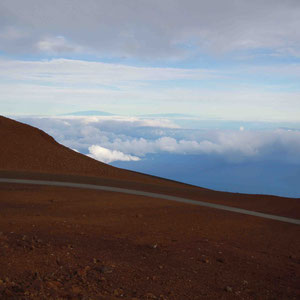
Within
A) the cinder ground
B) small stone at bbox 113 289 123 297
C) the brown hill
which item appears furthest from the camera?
the brown hill

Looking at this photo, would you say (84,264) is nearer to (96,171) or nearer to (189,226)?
(189,226)

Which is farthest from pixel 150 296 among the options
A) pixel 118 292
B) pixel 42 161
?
pixel 42 161

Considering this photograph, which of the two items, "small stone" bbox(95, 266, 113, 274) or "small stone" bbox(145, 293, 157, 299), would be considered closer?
"small stone" bbox(145, 293, 157, 299)

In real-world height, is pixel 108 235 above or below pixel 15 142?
below

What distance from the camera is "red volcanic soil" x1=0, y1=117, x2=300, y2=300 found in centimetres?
567

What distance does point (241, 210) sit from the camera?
1495cm

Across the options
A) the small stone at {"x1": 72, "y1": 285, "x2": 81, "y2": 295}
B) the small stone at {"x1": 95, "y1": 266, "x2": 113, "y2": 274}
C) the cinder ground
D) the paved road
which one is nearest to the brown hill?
the paved road

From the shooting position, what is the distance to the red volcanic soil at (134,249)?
5.67 meters

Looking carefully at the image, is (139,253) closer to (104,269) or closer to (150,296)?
(104,269)

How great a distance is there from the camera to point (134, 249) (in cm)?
785

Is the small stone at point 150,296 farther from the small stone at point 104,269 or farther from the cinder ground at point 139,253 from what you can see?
the small stone at point 104,269

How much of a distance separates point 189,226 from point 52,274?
5.86m

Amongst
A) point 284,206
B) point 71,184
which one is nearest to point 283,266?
point 284,206

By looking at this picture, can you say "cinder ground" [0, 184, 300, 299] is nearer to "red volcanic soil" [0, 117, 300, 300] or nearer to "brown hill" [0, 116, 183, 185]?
"red volcanic soil" [0, 117, 300, 300]
